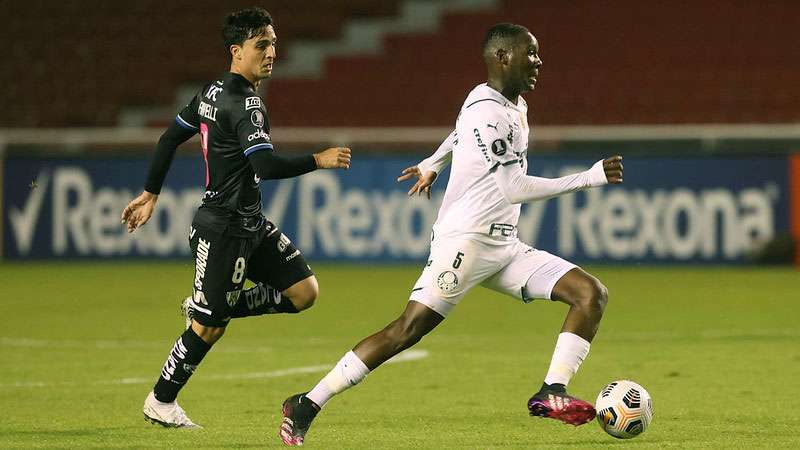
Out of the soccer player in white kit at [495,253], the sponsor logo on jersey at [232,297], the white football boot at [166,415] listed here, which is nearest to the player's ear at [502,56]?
the soccer player in white kit at [495,253]

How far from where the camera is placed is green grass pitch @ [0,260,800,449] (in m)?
7.02

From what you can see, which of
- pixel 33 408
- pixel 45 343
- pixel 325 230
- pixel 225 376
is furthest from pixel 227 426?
pixel 325 230

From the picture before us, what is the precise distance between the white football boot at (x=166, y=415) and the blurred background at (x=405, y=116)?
10.5m

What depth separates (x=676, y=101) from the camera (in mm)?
21656

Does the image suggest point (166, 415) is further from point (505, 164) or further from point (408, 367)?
point (408, 367)

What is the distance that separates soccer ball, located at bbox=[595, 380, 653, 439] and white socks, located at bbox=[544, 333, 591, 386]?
197 millimetres

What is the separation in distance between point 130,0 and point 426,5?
521 cm

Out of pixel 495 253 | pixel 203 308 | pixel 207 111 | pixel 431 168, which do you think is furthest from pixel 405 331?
pixel 207 111

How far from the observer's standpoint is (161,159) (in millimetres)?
7516

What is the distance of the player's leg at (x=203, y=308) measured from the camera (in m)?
7.18

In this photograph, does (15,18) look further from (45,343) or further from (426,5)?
(45,343)

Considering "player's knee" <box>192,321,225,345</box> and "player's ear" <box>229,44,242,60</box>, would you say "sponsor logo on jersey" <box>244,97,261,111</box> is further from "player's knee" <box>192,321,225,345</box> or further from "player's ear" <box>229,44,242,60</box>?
"player's knee" <box>192,321,225,345</box>

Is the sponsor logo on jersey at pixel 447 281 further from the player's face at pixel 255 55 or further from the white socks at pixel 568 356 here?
the player's face at pixel 255 55

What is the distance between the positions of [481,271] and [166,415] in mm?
1730
